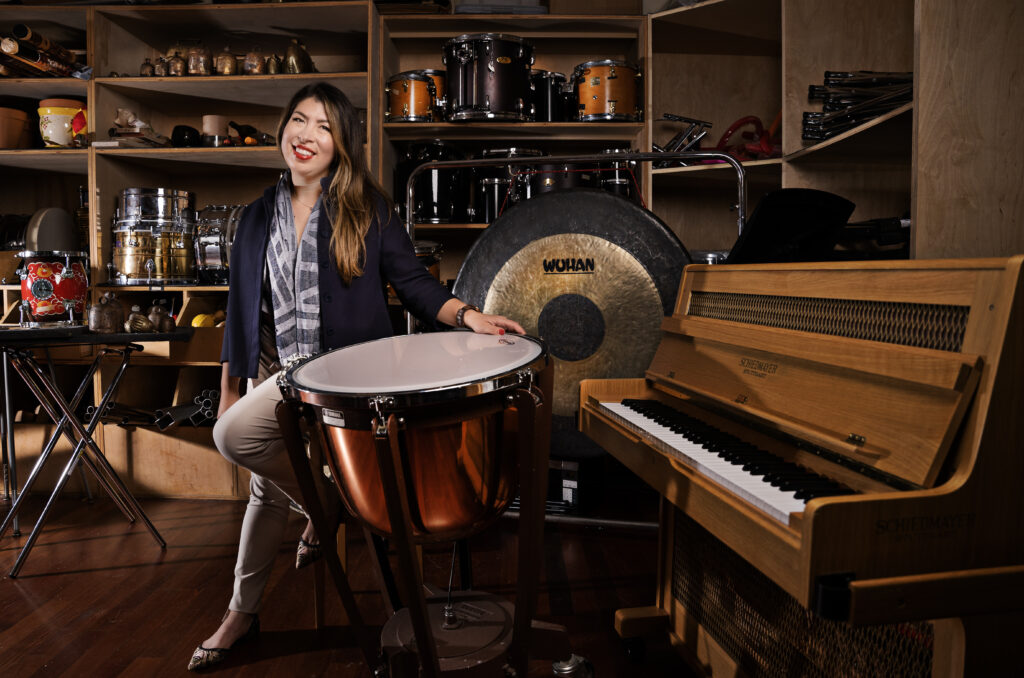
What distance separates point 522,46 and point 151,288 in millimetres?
2148

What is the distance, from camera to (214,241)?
11.6 feet

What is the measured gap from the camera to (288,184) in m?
2.08

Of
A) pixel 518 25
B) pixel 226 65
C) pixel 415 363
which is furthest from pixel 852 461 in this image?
pixel 226 65

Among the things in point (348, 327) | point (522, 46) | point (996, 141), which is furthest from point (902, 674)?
point (522, 46)

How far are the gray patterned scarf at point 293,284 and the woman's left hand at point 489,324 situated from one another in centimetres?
42

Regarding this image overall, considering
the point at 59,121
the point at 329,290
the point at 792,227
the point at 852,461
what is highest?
the point at 59,121

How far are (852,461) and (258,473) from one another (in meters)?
1.37

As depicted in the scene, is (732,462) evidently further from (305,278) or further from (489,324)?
(305,278)

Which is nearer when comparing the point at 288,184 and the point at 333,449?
the point at 333,449

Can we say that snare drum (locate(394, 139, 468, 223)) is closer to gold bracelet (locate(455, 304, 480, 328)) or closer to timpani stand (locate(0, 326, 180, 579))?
timpani stand (locate(0, 326, 180, 579))

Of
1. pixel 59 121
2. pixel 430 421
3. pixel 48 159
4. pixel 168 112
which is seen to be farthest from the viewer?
pixel 168 112

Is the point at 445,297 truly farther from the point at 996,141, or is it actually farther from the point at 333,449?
the point at 996,141

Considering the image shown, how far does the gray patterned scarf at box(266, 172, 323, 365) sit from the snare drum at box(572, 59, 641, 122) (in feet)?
6.50

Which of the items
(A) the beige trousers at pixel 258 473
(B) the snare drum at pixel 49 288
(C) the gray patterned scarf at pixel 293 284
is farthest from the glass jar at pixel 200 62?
(A) the beige trousers at pixel 258 473
